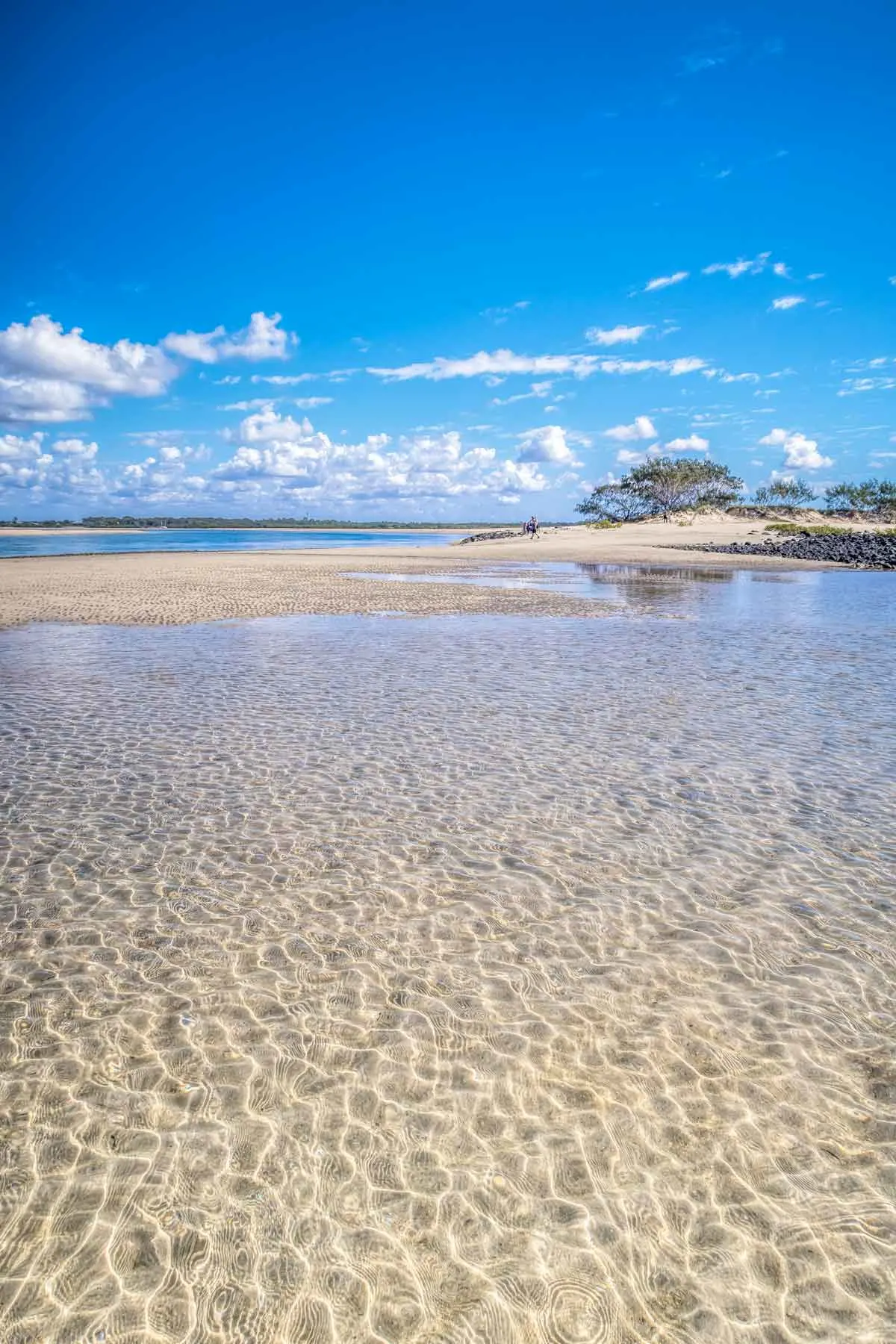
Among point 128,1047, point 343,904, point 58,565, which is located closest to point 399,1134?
point 128,1047

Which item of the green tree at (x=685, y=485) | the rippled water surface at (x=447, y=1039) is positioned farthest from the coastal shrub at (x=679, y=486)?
the rippled water surface at (x=447, y=1039)

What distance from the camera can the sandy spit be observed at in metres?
23.8

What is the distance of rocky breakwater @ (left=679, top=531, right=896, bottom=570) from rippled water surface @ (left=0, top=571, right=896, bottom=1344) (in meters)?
41.9

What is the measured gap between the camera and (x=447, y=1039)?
4.52m

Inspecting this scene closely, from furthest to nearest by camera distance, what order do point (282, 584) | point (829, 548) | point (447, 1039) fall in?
point (829, 548), point (282, 584), point (447, 1039)

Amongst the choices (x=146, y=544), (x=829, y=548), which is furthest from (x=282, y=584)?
(x=146, y=544)

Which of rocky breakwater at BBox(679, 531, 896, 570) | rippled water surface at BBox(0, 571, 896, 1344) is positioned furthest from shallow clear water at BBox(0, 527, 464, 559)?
rippled water surface at BBox(0, 571, 896, 1344)

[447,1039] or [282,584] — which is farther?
[282,584]

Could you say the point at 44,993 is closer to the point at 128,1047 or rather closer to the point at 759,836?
the point at 128,1047

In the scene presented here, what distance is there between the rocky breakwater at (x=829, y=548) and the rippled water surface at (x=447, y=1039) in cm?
4193

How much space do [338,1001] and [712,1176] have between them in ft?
7.77

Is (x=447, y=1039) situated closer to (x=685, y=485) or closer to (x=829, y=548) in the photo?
(x=829, y=548)

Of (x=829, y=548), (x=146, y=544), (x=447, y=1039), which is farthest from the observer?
(x=146, y=544)

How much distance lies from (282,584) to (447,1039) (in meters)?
31.0
